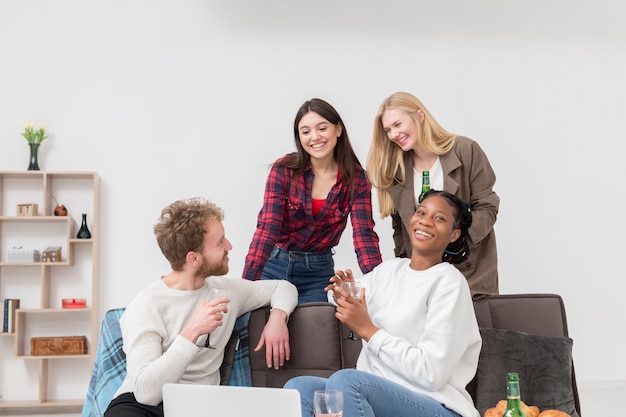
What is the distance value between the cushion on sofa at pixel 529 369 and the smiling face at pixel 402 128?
90 cm

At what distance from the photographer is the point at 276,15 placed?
18.0ft

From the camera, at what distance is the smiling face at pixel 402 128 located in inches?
118

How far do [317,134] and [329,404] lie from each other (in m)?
1.49

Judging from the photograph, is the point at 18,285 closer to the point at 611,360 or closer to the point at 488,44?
the point at 488,44

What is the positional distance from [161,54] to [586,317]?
399 cm

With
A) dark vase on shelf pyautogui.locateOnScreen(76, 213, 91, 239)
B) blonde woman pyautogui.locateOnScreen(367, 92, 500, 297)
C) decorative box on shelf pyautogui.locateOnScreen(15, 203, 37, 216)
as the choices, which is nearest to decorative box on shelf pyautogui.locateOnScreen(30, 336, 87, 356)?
dark vase on shelf pyautogui.locateOnScreen(76, 213, 91, 239)

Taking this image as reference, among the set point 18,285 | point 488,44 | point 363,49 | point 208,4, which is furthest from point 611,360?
point 18,285

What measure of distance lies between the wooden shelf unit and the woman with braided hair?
125 inches

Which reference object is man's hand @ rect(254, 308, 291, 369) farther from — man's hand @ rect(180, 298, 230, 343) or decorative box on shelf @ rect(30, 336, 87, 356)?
decorative box on shelf @ rect(30, 336, 87, 356)

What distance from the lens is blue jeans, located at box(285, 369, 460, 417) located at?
1.99m

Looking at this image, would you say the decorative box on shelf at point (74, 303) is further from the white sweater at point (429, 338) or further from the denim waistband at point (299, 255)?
the white sweater at point (429, 338)

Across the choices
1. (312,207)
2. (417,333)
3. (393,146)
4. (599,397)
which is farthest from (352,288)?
(599,397)

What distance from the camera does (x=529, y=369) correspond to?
2.49 m

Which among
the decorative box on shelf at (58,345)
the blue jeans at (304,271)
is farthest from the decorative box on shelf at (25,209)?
the blue jeans at (304,271)
